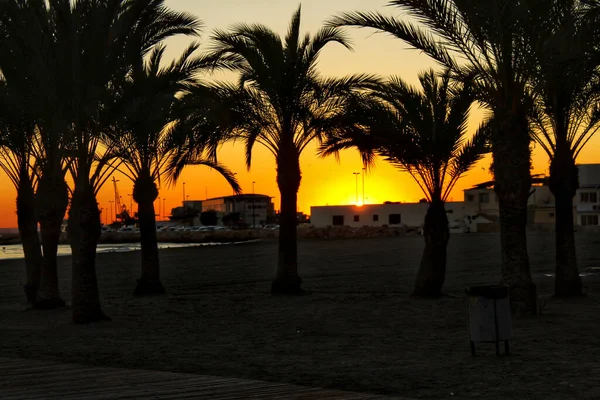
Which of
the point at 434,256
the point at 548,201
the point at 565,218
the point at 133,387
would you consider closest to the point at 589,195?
the point at 548,201

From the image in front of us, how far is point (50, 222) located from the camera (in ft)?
65.2

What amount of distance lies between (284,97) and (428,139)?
4.06 metres

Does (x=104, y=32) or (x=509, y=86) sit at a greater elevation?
(x=104, y=32)

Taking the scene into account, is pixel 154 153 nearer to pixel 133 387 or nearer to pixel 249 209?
pixel 133 387

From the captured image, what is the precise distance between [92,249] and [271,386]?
9.11 m

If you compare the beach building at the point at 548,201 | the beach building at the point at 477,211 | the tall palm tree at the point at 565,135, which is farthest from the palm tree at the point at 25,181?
the beach building at the point at 548,201

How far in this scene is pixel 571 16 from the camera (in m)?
16.0

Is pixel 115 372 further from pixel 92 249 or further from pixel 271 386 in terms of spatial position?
pixel 92 249

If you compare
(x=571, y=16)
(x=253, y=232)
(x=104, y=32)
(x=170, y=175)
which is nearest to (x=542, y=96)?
(x=571, y=16)

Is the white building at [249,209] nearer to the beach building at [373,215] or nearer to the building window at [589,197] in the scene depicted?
the beach building at [373,215]

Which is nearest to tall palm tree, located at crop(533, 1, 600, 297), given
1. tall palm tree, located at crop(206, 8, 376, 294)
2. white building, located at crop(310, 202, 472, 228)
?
tall palm tree, located at crop(206, 8, 376, 294)

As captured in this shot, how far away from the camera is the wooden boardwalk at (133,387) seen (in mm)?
8461

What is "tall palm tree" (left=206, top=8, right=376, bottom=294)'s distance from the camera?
22609 mm

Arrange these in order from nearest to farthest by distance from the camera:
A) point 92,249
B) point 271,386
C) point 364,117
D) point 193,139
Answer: point 271,386 < point 92,249 < point 364,117 < point 193,139
